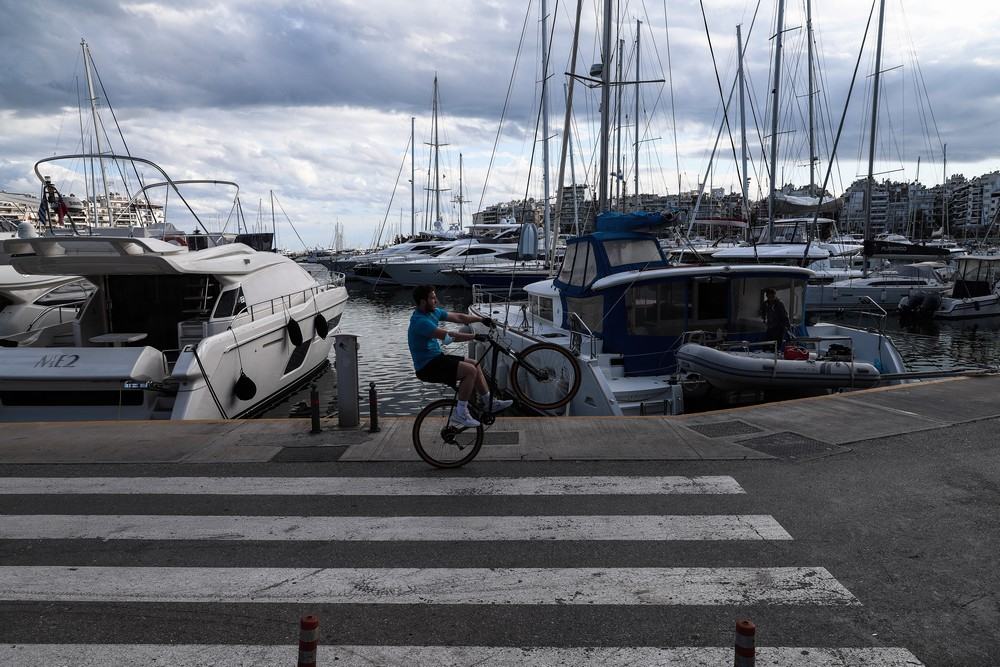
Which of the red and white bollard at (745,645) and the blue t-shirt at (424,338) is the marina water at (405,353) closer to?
the blue t-shirt at (424,338)

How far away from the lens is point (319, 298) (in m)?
18.7

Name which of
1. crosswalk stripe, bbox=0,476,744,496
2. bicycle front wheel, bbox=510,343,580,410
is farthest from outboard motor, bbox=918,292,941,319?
crosswalk stripe, bbox=0,476,744,496

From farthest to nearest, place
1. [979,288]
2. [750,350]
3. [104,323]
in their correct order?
[979,288] < [104,323] < [750,350]

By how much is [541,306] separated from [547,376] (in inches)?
330

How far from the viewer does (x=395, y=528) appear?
570 cm

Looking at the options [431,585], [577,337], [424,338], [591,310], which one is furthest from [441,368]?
[591,310]

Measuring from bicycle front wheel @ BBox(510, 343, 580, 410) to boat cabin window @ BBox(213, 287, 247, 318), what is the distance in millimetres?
6262

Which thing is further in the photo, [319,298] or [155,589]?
[319,298]

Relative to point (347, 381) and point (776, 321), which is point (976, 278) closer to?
point (776, 321)

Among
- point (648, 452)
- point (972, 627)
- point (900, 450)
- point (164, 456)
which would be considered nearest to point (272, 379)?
point (164, 456)

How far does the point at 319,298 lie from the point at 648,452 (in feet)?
42.7

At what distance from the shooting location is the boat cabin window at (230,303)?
13883mm

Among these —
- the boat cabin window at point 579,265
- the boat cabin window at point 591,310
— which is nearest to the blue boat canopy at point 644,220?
the boat cabin window at point 579,265

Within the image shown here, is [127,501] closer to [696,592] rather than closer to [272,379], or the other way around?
[696,592]
